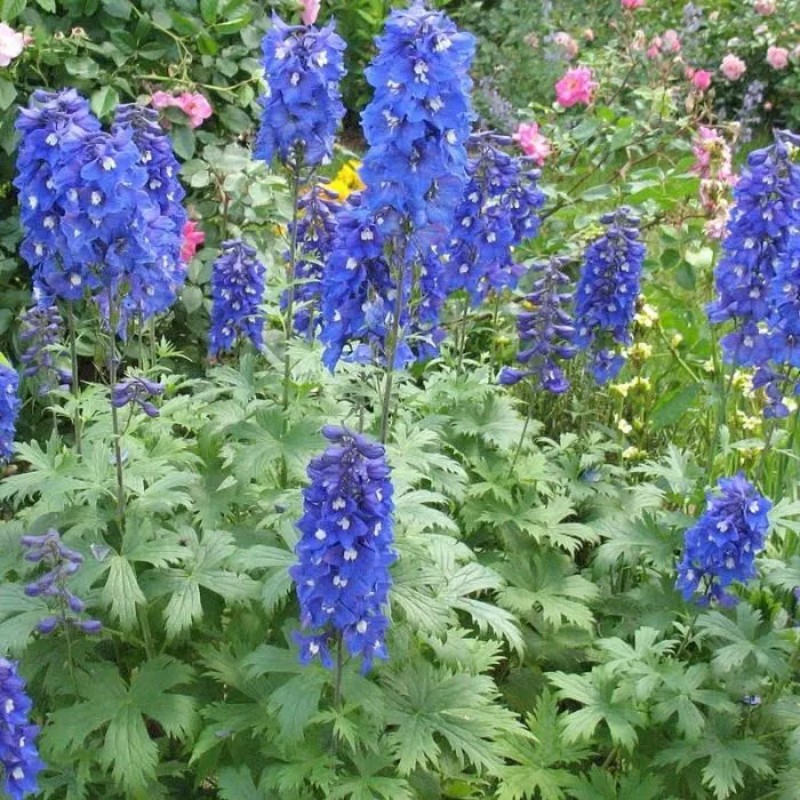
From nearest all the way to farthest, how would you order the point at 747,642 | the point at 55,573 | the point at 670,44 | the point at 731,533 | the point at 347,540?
1. the point at 347,540
2. the point at 55,573
3. the point at 731,533
4. the point at 747,642
5. the point at 670,44

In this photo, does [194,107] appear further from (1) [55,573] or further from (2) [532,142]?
(1) [55,573]

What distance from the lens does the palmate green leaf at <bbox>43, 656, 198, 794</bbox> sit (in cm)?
288

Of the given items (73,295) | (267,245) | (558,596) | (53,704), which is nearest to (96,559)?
(53,704)

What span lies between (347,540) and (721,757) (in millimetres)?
1453

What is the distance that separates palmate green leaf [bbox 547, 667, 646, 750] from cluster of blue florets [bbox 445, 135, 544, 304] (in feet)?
4.83

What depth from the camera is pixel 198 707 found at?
10.4ft

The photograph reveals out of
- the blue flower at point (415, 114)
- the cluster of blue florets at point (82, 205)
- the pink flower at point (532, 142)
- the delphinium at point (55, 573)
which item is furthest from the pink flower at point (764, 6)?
the delphinium at point (55, 573)

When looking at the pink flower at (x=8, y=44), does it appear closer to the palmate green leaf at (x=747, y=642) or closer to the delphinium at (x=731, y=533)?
the delphinium at (x=731, y=533)

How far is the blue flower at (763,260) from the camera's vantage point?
11.5 feet

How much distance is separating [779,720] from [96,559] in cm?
211

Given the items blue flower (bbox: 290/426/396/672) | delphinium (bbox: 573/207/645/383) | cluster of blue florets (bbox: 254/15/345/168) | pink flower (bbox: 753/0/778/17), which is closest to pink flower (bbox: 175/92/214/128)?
cluster of blue florets (bbox: 254/15/345/168)

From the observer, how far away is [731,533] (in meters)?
3.22

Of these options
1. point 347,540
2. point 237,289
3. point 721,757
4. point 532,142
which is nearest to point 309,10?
point 532,142

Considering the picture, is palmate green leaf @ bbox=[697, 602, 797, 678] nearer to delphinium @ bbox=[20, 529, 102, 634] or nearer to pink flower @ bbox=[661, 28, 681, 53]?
delphinium @ bbox=[20, 529, 102, 634]
